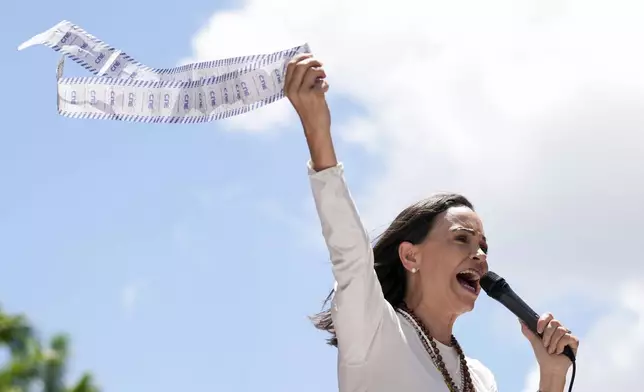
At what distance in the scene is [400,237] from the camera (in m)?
5.79

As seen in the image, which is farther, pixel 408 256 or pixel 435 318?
pixel 408 256

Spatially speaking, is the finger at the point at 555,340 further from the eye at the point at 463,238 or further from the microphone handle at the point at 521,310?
the eye at the point at 463,238

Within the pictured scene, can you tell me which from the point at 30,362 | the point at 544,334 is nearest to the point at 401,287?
the point at 544,334

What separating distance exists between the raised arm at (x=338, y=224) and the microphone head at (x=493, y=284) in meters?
0.90

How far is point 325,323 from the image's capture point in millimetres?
5531

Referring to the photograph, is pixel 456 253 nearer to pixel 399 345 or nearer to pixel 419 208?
pixel 419 208

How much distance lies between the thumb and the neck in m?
0.41

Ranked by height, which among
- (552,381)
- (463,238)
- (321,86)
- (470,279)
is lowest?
(552,381)

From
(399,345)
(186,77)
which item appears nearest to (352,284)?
(399,345)

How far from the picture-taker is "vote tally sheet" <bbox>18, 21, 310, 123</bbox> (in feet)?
14.4

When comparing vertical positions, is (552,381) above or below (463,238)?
below

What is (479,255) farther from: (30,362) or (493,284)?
(30,362)

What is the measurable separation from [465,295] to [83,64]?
7.75ft

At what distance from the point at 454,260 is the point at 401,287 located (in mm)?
383
